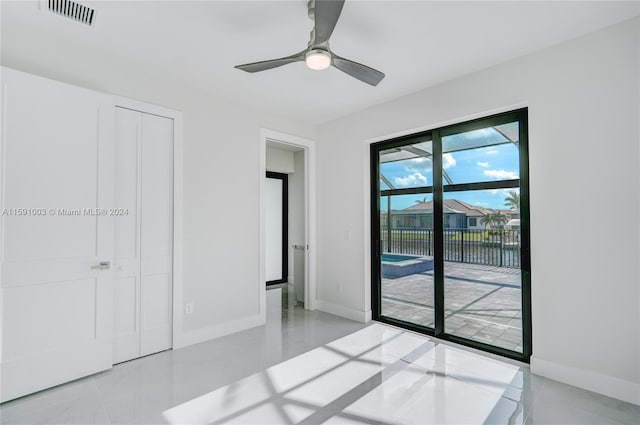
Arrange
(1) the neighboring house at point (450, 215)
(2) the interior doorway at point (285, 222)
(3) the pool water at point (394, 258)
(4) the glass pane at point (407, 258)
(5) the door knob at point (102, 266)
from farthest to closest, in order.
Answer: (2) the interior doorway at point (285, 222) → (3) the pool water at point (394, 258) → (4) the glass pane at point (407, 258) → (1) the neighboring house at point (450, 215) → (5) the door knob at point (102, 266)

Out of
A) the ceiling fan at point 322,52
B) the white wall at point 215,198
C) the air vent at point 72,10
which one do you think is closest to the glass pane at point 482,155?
the ceiling fan at point 322,52

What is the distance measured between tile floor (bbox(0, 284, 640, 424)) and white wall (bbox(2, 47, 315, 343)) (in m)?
0.55

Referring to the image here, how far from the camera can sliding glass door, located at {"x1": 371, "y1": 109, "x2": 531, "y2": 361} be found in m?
2.83

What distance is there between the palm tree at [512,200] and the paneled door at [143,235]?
329cm

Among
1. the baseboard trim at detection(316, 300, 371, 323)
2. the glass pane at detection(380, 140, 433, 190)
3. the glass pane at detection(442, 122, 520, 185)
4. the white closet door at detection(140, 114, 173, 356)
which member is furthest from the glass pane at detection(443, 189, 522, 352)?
the white closet door at detection(140, 114, 173, 356)

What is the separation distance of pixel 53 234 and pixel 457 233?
11.9 feet

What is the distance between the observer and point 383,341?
3.24 m

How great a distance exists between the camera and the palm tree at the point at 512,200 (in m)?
2.82

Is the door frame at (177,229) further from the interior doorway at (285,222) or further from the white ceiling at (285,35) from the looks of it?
the interior doorway at (285,222)

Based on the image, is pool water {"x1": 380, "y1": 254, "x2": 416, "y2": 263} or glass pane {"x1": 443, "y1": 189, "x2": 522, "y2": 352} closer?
glass pane {"x1": 443, "y1": 189, "x2": 522, "y2": 352}

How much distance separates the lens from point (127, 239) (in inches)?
111

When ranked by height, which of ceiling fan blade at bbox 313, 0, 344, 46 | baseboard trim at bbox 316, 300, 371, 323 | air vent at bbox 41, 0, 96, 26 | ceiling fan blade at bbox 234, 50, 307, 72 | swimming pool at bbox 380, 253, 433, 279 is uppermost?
air vent at bbox 41, 0, 96, 26

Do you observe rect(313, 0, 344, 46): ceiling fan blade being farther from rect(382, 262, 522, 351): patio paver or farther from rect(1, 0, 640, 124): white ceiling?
rect(382, 262, 522, 351): patio paver

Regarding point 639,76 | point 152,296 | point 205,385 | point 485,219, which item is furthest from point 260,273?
point 639,76
